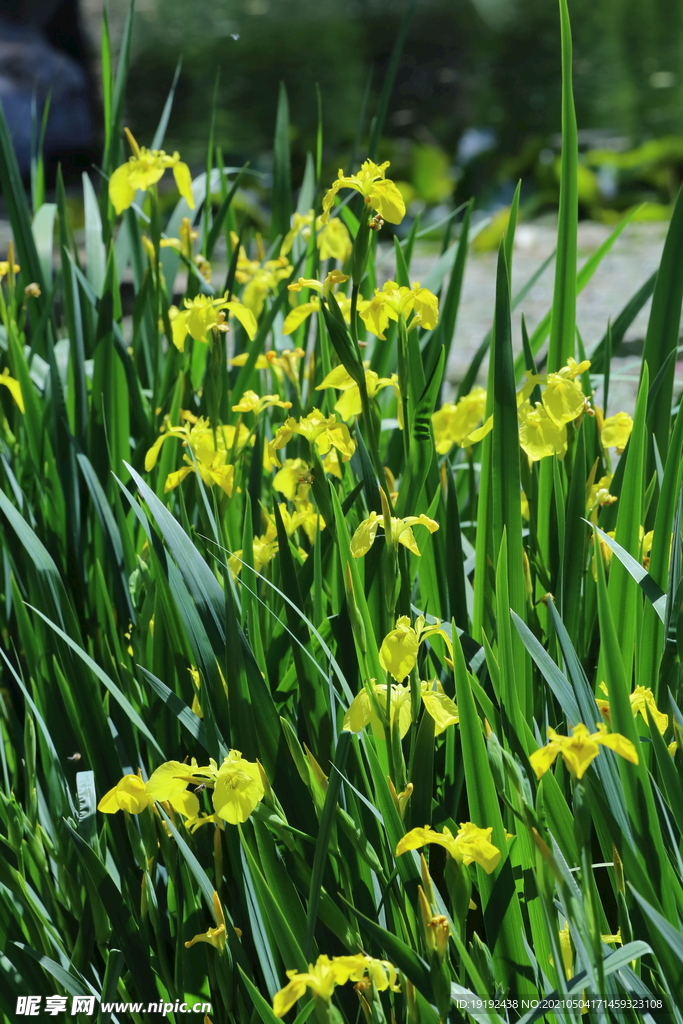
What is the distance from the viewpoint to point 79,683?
0.73 meters

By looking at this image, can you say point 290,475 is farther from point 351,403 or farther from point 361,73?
point 361,73

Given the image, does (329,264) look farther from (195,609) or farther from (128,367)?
(195,609)

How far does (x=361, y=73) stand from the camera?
17.5ft

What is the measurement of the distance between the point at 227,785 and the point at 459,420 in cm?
53

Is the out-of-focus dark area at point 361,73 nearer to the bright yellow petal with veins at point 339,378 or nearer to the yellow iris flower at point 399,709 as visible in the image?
the bright yellow petal with veins at point 339,378

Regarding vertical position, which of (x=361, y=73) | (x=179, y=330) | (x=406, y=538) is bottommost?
(x=406, y=538)

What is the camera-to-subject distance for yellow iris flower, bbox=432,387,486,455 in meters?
0.91

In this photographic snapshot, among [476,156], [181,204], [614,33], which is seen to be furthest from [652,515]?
[614,33]

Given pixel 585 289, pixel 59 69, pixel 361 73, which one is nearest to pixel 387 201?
pixel 585 289

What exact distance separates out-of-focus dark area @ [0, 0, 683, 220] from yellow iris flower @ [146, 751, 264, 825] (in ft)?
13.0

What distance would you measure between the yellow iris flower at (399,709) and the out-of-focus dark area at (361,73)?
3.94 m

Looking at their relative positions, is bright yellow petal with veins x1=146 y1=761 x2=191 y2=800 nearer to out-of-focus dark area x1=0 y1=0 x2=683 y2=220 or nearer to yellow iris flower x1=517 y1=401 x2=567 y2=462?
yellow iris flower x1=517 y1=401 x2=567 y2=462

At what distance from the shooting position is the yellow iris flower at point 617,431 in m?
0.85

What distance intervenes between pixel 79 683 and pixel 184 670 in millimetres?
88
